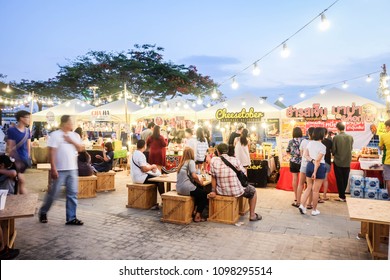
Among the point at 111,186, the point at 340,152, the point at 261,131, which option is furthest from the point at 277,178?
the point at 111,186

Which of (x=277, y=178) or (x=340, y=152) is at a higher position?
(x=340, y=152)

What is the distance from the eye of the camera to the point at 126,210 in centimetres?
572

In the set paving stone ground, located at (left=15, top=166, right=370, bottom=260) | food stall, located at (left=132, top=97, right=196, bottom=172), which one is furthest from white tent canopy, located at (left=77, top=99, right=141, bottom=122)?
paving stone ground, located at (left=15, top=166, right=370, bottom=260)

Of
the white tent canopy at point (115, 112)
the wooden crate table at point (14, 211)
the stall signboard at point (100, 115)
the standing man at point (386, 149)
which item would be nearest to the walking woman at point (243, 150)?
the standing man at point (386, 149)

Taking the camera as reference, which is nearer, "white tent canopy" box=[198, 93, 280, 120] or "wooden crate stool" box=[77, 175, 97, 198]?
"wooden crate stool" box=[77, 175, 97, 198]

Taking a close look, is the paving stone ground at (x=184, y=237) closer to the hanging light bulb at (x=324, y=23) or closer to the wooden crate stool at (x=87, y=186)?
the wooden crate stool at (x=87, y=186)

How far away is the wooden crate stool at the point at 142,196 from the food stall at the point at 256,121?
10.4 feet

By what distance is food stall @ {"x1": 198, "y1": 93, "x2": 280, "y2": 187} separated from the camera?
806 cm

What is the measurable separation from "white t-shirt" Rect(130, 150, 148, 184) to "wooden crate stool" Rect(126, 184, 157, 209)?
14 cm

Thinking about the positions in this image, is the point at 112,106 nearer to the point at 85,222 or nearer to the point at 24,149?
the point at 24,149

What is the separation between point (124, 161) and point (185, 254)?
9.24 meters

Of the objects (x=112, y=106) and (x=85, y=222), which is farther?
(x=112, y=106)

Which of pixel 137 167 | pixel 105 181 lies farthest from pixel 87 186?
pixel 137 167

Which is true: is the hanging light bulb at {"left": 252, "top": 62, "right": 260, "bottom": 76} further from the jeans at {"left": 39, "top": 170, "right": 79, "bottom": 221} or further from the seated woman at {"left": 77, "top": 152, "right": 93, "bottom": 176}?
the jeans at {"left": 39, "top": 170, "right": 79, "bottom": 221}
